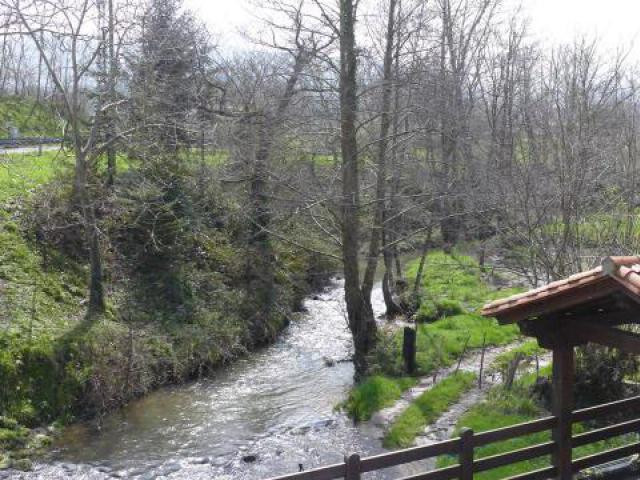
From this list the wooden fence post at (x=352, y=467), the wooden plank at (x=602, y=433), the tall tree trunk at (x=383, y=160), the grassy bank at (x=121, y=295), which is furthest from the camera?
the tall tree trunk at (x=383, y=160)

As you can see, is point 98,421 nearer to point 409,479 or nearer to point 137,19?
point 409,479

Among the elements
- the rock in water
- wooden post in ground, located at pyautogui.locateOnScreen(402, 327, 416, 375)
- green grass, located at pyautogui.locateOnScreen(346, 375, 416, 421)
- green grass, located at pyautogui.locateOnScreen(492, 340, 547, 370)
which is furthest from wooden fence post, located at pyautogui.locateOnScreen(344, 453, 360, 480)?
the rock in water

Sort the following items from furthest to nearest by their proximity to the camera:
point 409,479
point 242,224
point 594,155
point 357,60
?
point 242,224, point 357,60, point 594,155, point 409,479

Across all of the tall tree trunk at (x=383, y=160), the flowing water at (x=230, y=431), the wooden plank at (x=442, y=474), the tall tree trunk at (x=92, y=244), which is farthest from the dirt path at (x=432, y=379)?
the tall tree trunk at (x=92, y=244)

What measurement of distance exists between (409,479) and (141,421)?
26.7ft

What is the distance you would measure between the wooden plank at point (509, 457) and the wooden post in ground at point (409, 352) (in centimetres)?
748

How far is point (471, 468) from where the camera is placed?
26.8 feet

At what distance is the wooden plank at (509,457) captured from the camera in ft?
27.3

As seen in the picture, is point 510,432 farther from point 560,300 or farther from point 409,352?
point 409,352

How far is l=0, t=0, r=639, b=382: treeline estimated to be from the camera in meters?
14.6

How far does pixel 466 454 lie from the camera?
809 centimetres

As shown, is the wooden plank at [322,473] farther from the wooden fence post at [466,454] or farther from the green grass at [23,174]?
the green grass at [23,174]

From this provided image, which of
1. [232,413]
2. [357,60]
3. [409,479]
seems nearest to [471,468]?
[409,479]

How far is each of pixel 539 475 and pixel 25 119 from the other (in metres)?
43.5
